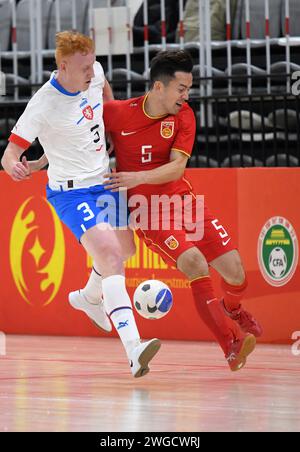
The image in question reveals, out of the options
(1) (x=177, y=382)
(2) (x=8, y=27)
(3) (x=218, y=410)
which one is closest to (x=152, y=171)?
(1) (x=177, y=382)

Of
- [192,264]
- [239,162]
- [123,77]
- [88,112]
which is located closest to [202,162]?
[239,162]

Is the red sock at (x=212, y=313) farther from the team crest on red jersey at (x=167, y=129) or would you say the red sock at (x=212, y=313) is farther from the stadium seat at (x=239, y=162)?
the stadium seat at (x=239, y=162)

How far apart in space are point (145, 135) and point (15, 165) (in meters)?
0.95

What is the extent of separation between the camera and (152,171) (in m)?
7.54

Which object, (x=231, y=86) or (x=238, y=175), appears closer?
(x=238, y=175)

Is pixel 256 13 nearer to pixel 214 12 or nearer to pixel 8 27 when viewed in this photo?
pixel 214 12

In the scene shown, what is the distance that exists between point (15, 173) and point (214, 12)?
429 centimetres

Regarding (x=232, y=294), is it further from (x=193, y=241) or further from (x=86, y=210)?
(x=86, y=210)

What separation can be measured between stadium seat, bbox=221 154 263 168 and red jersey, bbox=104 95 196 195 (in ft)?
8.31

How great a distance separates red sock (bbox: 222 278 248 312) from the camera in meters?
7.91

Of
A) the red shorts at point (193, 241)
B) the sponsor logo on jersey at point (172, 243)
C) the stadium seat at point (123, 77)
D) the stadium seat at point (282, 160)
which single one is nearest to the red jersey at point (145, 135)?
the red shorts at point (193, 241)

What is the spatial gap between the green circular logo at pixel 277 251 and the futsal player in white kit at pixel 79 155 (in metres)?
2.07

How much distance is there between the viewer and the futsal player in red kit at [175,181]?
7.48 meters

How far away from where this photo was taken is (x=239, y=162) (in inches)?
412
